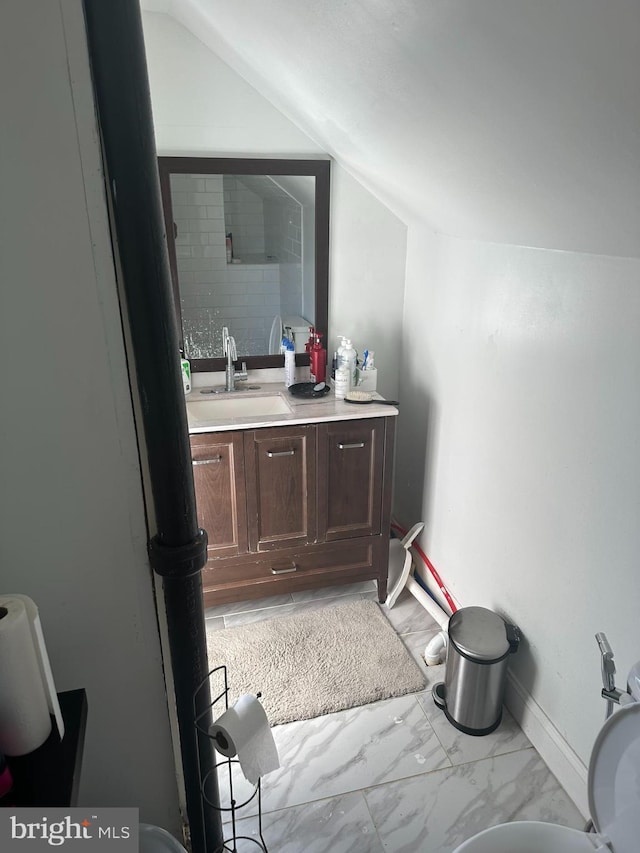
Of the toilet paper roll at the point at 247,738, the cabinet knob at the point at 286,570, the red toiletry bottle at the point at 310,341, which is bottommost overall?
the cabinet knob at the point at 286,570

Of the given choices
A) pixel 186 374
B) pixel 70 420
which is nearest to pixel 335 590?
pixel 186 374

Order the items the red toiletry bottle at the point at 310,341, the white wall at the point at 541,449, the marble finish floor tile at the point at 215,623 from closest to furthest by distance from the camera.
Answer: the white wall at the point at 541,449 < the marble finish floor tile at the point at 215,623 < the red toiletry bottle at the point at 310,341

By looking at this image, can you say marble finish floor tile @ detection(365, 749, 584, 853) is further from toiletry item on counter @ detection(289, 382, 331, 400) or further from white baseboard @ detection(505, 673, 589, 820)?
toiletry item on counter @ detection(289, 382, 331, 400)

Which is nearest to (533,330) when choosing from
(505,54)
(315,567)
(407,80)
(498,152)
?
(498,152)

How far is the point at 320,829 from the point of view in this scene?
5.29 ft

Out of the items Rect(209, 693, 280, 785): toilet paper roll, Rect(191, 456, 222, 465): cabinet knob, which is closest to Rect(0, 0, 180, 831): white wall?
Rect(209, 693, 280, 785): toilet paper roll

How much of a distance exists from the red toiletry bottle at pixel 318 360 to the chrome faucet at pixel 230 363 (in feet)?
1.02

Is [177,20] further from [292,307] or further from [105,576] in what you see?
[105,576]

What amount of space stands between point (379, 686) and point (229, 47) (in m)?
2.27

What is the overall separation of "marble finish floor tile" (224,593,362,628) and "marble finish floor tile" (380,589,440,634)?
170 mm

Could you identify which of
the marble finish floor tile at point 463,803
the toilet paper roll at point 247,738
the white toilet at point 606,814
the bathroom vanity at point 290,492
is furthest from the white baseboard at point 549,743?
the toilet paper roll at point 247,738

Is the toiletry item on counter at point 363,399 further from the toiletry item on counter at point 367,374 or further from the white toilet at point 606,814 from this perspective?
the white toilet at point 606,814

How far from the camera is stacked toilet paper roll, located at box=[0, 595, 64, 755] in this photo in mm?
772

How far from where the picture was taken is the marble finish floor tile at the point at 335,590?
2.58 meters
